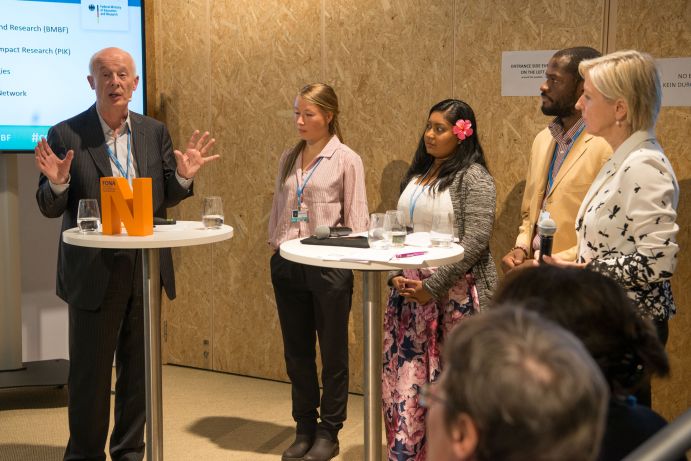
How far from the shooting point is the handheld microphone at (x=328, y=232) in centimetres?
300

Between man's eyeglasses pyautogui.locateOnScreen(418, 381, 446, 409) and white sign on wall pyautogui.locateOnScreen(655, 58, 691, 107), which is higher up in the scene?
white sign on wall pyautogui.locateOnScreen(655, 58, 691, 107)

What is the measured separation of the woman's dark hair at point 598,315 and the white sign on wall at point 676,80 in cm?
260

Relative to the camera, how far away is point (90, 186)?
3.30m

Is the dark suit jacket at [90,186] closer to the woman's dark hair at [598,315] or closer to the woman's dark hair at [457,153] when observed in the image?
the woman's dark hair at [457,153]

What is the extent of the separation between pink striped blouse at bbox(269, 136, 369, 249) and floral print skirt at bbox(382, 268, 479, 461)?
542 millimetres

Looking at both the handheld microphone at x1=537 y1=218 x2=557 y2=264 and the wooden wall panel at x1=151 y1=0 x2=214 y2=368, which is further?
the wooden wall panel at x1=151 y1=0 x2=214 y2=368

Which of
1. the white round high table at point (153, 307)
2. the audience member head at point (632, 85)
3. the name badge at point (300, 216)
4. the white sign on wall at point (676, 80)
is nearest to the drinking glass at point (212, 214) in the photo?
the white round high table at point (153, 307)

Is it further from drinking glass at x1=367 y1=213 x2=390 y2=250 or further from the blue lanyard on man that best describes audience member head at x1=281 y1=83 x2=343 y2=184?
drinking glass at x1=367 y1=213 x2=390 y2=250

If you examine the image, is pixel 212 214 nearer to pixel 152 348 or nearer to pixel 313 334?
pixel 152 348

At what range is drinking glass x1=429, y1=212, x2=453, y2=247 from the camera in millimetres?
2891

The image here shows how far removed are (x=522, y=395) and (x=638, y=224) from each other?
170 centimetres

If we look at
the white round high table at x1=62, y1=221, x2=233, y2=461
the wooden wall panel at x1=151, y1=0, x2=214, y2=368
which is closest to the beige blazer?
the white round high table at x1=62, y1=221, x2=233, y2=461

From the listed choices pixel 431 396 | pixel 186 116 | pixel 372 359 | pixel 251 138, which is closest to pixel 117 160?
pixel 372 359

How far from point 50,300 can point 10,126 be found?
1.17 meters
